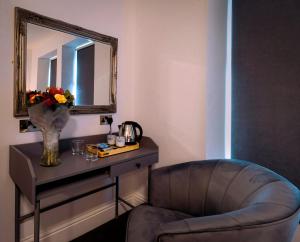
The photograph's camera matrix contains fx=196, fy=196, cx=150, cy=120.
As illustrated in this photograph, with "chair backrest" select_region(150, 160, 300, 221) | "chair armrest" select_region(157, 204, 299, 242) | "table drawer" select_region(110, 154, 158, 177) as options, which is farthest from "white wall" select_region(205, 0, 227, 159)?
"chair armrest" select_region(157, 204, 299, 242)

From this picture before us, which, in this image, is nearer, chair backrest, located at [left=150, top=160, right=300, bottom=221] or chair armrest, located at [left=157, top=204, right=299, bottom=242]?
chair armrest, located at [left=157, top=204, right=299, bottom=242]

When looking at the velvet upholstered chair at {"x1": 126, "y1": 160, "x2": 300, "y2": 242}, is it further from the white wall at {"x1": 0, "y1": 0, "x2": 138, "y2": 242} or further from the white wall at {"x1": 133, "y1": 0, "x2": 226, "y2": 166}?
the white wall at {"x1": 0, "y1": 0, "x2": 138, "y2": 242}

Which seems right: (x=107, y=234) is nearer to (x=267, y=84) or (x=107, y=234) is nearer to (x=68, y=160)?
(x=68, y=160)

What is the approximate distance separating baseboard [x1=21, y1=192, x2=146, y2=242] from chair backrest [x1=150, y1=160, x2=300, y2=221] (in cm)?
77

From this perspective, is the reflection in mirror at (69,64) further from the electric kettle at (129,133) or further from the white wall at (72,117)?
the electric kettle at (129,133)

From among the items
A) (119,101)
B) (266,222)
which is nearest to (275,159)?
(266,222)

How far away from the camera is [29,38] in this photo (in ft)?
4.46

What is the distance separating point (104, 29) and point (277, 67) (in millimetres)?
1509

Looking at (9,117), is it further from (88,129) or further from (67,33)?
(67,33)

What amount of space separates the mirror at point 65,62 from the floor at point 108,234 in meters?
1.09

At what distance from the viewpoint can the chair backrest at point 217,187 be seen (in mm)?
974

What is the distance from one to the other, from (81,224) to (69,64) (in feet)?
4.60

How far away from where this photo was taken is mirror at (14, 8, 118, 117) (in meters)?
1.33

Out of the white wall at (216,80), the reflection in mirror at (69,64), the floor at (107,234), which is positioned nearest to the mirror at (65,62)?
the reflection in mirror at (69,64)
